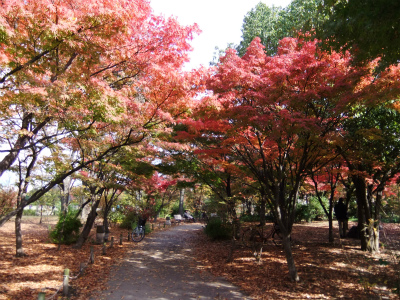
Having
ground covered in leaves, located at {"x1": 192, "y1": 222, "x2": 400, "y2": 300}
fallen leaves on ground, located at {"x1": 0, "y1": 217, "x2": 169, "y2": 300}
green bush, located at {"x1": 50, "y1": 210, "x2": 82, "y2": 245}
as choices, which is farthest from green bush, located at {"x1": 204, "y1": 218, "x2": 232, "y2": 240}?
green bush, located at {"x1": 50, "y1": 210, "x2": 82, "y2": 245}

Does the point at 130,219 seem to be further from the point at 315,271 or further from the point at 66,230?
the point at 315,271

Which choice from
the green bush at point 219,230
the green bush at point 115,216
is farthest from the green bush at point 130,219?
the green bush at point 219,230

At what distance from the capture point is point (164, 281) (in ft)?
22.8

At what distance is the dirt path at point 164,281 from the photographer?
587 centimetres

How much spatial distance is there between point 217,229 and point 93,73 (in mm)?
10773

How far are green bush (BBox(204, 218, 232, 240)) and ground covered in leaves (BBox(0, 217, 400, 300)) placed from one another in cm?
251

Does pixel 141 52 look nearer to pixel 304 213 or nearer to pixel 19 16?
pixel 19 16

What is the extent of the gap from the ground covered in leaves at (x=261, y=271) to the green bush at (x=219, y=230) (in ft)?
8.25

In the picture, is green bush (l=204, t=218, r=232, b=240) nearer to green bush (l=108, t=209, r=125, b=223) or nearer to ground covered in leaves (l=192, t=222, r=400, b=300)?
ground covered in leaves (l=192, t=222, r=400, b=300)

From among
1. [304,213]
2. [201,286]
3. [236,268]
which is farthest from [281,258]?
[304,213]

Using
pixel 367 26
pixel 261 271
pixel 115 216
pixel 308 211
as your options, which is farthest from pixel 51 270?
pixel 308 211

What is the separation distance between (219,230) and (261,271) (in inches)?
265

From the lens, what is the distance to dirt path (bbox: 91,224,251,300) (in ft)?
19.2

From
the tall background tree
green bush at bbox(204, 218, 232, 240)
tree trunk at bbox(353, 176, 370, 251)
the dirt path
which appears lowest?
the dirt path
